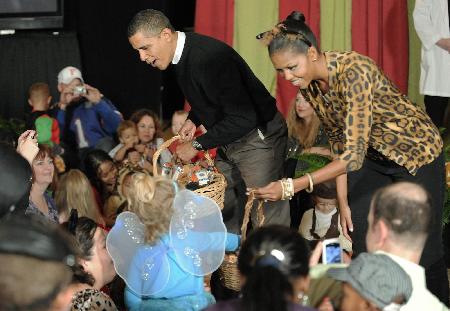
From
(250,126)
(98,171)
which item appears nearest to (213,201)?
(250,126)

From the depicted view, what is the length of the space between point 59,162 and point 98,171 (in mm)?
319

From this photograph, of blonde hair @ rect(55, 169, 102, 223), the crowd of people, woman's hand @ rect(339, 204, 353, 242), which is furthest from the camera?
blonde hair @ rect(55, 169, 102, 223)

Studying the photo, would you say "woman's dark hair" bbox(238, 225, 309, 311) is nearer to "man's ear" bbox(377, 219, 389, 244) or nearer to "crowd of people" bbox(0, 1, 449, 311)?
"crowd of people" bbox(0, 1, 449, 311)

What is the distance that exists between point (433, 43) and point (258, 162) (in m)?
2.36

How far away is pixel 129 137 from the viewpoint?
7.20 meters

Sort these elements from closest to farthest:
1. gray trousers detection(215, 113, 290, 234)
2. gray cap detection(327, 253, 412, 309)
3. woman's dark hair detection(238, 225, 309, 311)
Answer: woman's dark hair detection(238, 225, 309, 311), gray cap detection(327, 253, 412, 309), gray trousers detection(215, 113, 290, 234)

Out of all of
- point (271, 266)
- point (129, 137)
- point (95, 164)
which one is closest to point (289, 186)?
point (271, 266)

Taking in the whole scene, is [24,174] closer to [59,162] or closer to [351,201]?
[351,201]

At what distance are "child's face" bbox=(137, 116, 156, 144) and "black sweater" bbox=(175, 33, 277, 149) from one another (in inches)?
96.2

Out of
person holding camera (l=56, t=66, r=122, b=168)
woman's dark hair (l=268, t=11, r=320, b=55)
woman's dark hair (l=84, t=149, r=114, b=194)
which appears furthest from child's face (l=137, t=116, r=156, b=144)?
woman's dark hair (l=268, t=11, r=320, b=55)

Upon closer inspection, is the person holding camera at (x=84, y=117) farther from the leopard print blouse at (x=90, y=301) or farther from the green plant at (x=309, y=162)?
the leopard print blouse at (x=90, y=301)

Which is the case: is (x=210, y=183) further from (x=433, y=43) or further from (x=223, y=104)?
(x=433, y=43)

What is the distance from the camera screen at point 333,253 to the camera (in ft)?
11.7

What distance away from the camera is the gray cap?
9.39 feet
